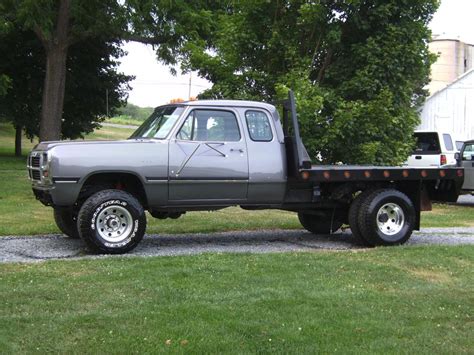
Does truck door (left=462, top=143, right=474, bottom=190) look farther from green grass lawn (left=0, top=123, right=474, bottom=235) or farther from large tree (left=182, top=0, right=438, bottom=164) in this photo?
large tree (left=182, top=0, right=438, bottom=164)

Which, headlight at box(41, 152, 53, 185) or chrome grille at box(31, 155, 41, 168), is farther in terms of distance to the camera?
chrome grille at box(31, 155, 41, 168)

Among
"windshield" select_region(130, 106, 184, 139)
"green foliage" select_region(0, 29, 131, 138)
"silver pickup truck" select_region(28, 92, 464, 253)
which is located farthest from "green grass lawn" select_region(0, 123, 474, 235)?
"green foliage" select_region(0, 29, 131, 138)

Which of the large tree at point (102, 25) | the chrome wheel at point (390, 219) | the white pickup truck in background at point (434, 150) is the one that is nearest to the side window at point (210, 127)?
the chrome wheel at point (390, 219)

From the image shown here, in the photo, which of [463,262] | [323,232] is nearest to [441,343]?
[463,262]

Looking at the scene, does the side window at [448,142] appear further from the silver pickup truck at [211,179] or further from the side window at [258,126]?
the side window at [258,126]

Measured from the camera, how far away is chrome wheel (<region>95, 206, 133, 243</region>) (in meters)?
8.30

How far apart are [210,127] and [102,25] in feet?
34.6

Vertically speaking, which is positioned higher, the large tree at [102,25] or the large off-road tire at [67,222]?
the large tree at [102,25]

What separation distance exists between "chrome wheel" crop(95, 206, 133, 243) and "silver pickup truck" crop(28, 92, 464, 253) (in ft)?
0.04

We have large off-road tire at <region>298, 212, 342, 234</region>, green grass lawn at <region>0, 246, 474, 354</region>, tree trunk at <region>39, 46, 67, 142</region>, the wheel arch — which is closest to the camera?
green grass lawn at <region>0, 246, 474, 354</region>

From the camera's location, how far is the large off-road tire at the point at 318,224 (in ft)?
35.5

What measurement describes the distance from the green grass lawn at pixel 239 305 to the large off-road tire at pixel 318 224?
274 centimetres

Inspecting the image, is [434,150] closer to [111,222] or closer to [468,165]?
[468,165]

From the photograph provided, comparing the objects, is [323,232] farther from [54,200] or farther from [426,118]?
[426,118]
